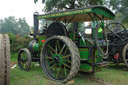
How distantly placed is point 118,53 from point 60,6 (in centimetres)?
1014

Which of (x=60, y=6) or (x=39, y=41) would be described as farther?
(x=60, y=6)

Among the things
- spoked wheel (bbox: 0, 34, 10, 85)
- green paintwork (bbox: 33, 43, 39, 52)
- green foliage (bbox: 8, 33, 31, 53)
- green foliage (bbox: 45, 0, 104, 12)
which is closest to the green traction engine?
green paintwork (bbox: 33, 43, 39, 52)

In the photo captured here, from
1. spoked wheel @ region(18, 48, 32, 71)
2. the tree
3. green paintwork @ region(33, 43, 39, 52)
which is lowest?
spoked wheel @ region(18, 48, 32, 71)

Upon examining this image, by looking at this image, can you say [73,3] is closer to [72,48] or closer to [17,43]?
[17,43]

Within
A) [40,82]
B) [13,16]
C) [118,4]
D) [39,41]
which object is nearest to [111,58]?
[39,41]

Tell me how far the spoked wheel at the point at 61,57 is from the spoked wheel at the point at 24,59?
0.91 meters

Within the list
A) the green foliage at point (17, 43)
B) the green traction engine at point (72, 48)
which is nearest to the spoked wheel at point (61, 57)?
the green traction engine at point (72, 48)

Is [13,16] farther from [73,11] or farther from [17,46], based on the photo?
[73,11]

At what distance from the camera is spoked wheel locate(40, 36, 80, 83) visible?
3457 mm

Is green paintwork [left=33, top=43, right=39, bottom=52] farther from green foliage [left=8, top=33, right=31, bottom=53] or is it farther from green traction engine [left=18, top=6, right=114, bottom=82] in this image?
green foliage [left=8, top=33, right=31, bottom=53]

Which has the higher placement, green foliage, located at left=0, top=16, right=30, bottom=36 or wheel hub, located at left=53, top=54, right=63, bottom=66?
green foliage, located at left=0, top=16, right=30, bottom=36

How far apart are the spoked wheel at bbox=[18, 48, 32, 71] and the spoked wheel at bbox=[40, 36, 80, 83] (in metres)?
0.91

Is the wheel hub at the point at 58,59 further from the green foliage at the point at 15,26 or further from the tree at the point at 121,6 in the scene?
the green foliage at the point at 15,26

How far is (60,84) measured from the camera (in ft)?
12.0
